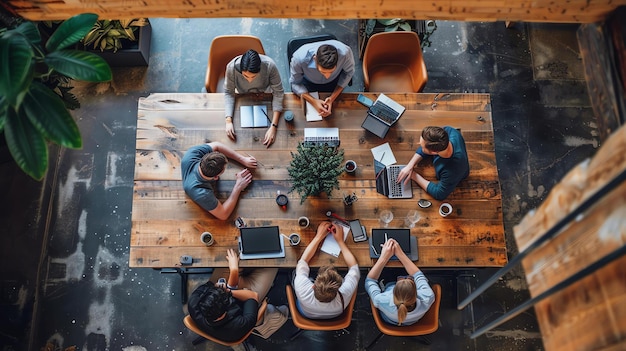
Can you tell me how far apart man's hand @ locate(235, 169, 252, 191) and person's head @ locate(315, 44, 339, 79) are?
101cm

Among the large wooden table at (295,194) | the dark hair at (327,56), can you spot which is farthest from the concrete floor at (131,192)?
the dark hair at (327,56)

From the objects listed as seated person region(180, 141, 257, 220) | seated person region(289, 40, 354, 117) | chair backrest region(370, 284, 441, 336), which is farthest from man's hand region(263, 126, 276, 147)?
chair backrest region(370, 284, 441, 336)

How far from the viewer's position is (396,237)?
3703mm

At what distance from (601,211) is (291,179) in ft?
9.47

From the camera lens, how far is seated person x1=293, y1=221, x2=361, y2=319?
3.38 meters

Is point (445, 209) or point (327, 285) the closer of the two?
point (327, 285)

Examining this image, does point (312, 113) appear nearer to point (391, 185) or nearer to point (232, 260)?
point (391, 185)

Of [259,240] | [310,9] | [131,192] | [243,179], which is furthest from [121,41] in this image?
[310,9]

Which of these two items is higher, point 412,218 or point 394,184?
point 394,184

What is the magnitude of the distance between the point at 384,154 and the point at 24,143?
101 inches

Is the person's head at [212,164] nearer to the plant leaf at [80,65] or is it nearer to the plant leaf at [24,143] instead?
the plant leaf at [80,65]

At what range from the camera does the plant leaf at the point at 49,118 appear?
7.23 ft

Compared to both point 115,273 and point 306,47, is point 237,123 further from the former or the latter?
point 115,273

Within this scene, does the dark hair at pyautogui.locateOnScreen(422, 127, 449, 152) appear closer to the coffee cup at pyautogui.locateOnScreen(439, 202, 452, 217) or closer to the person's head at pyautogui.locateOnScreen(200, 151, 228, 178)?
the coffee cup at pyautogui.locateOnScreen(439, 202, 452, 217)
